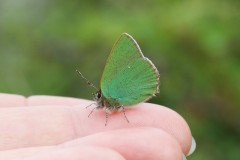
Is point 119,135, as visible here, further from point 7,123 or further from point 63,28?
point 63,28

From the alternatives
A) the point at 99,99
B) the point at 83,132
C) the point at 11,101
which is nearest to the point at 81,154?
the point at 83,132

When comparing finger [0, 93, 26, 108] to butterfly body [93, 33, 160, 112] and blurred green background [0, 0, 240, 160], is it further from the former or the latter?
blurred green background [0, 0, 240, 160]

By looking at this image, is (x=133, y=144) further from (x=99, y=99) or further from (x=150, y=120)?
(x=99, y=99)

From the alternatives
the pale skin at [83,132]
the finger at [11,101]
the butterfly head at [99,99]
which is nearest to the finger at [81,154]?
the pale skin at [83,132]

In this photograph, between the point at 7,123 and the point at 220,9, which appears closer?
the point at 7,123

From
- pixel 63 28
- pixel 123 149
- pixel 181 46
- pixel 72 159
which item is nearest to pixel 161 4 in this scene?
pixel 181 46

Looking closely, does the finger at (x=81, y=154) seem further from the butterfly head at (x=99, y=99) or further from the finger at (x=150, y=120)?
the butterfly head at (x=99, y=99)
